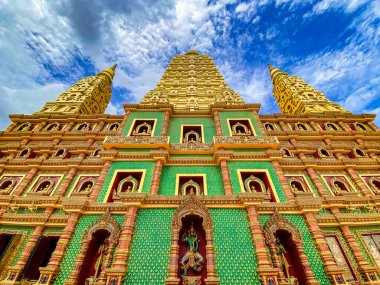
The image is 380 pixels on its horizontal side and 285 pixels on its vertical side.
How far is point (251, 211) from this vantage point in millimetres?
9469

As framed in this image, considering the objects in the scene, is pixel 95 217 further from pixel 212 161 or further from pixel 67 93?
pixel 67 93

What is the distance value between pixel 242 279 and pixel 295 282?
2.42 m

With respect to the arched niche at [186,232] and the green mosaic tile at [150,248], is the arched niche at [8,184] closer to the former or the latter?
the green mosaic tile at [150,248]

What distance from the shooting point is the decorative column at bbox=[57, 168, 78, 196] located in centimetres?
1270

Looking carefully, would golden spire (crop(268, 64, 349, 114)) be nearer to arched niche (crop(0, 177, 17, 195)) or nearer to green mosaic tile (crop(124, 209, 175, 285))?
green mosaic tile (crop(124, 209, 175, 285))

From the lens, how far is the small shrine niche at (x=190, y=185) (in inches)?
454

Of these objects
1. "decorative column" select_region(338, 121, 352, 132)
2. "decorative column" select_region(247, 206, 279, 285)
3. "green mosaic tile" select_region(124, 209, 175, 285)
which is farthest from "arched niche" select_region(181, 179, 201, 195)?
"decorative column" select_region(338, 121, 352, 132)

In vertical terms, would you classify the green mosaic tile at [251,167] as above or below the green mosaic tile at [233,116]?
below

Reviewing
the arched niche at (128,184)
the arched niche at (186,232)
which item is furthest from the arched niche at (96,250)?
the arched niche at (186,232)

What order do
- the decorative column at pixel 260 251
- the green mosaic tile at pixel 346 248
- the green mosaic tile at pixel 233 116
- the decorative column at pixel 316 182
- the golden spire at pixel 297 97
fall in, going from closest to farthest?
the decorative column at pixel 260 251 < the green mosaic tile at pixel 346 248 < the decorative column at pixel 316 182 < the green mosaic tile at pixel 233 116 < the golden spire at pixel 297 97

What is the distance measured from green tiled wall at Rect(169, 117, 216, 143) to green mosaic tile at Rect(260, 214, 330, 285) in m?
6.91

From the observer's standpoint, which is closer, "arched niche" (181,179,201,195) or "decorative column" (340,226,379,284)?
"decorative column" (340,226,379,284)

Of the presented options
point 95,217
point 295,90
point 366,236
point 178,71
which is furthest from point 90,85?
point 366,236

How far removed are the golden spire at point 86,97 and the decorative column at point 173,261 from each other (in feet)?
59.1
